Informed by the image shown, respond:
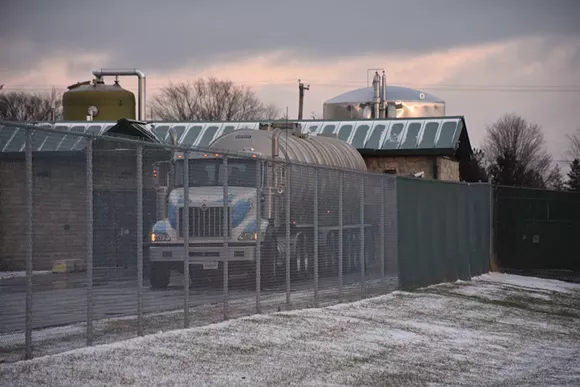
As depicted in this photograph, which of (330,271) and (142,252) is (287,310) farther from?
(142,252)

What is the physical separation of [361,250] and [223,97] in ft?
274

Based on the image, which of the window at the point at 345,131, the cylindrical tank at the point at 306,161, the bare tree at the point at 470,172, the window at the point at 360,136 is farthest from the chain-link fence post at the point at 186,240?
the bare tree at the point at 470,172

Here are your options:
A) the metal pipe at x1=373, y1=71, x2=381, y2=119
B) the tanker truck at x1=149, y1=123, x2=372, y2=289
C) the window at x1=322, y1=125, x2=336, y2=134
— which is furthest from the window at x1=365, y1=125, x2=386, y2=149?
the tanker truck at x1=149, y1=123, x2=372, y2=289

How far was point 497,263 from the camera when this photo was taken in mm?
31906

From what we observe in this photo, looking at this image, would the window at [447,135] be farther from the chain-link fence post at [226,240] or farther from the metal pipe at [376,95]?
the chain-link fence post at [226,240]

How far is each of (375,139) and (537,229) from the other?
951cm

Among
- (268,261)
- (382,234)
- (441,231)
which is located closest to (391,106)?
(441,231)

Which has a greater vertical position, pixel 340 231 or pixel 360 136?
pixel 360 136

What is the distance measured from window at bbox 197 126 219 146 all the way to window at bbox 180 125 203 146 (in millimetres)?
353

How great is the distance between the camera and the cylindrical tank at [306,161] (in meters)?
17.3

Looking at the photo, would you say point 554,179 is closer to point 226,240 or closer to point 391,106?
point 391,106

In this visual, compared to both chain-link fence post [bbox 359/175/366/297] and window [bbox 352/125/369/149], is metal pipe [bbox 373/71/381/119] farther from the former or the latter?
chain-link fence post [bbox 359/175/366/297]

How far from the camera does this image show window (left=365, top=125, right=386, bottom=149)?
40.0m

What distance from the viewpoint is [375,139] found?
1585 inches
